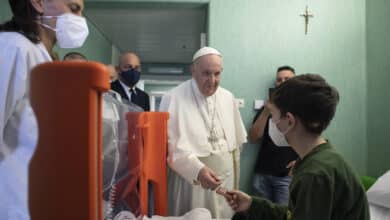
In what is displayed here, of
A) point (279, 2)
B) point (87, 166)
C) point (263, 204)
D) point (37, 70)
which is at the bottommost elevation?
point (263, 204)

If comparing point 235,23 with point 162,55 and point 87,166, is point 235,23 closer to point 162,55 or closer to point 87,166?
point 87,166

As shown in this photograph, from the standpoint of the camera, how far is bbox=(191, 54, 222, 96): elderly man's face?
2.01 metres

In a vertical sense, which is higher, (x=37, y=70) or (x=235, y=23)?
(x=235, y=23)

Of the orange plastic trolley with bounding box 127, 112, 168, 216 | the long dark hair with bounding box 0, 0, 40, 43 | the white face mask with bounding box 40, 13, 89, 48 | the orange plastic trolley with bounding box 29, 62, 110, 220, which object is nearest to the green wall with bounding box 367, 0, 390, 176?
the orange plastic trolley with bounding box 127, 112, 168, 216

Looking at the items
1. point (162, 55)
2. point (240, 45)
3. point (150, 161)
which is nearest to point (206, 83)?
point (150, 161)

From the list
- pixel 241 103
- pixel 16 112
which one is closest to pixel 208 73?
pixel 241 103

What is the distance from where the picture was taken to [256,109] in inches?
116

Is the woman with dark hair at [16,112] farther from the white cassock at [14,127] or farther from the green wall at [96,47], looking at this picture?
the green wall at [96,47]

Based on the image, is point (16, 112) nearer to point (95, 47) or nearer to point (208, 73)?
point (208, 73)

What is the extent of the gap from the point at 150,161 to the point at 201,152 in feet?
1.47

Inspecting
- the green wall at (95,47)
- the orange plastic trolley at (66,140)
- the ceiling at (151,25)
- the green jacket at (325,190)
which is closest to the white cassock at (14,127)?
the orange plastic trolley at (66,140)

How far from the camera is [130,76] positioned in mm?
2701

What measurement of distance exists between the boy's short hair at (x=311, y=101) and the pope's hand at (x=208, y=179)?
0.64 m

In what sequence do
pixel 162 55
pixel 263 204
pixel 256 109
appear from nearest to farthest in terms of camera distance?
pixel 263 204
pixel 256 109
pixel 162 55
